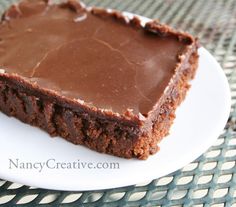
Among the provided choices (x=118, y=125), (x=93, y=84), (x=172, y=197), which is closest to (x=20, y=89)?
(x=93, y=84)

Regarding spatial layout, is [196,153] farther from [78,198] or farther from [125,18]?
[125,18]

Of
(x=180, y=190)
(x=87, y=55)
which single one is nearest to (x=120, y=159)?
(x=180, y=190)

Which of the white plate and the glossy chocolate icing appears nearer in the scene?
the white plate

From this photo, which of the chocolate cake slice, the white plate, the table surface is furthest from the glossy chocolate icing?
the table surface

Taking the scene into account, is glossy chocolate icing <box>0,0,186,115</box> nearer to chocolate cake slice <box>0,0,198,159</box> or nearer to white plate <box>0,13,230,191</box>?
chocolate cake slice <box>0,0,198,159</box>

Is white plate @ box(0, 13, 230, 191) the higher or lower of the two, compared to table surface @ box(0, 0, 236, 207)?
higher

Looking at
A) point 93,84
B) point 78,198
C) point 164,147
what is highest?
point 93,84

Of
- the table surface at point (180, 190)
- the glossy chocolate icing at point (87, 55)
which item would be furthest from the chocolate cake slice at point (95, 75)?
the table surface at point (180, 190)
